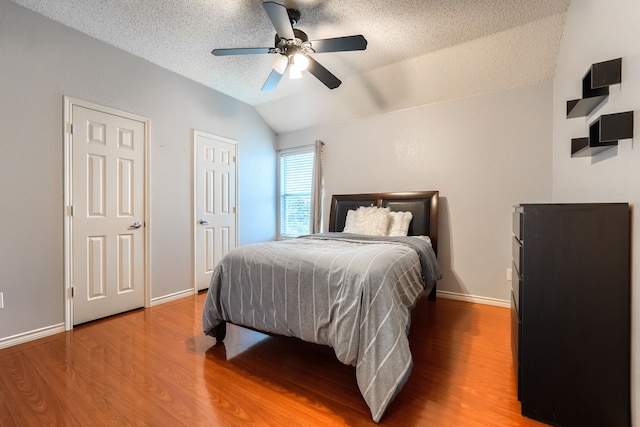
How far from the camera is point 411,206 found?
3.49 metres

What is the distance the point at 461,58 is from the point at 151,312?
168 inches

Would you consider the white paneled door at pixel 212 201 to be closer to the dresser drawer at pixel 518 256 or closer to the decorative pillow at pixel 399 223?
the decorative pillow at pixel 399 223

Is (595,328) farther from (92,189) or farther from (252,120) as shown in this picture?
(252,120)

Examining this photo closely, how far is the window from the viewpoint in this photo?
4.72 metres

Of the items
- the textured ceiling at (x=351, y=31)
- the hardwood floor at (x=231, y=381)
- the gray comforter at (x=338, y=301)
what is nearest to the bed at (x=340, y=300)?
the gray comforter at (x=338, y=301)

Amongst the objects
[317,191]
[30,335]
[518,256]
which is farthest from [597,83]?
[30,335]

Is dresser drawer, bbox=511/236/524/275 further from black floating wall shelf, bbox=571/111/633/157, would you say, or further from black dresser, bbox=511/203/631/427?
black floating wall shelf, bbox=571/111/633/157

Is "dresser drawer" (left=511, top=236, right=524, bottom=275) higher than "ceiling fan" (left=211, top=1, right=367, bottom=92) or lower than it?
lower

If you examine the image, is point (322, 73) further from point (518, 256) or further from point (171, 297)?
point (171, 297)

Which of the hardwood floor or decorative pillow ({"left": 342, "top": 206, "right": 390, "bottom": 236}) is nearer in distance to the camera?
the hardwood floor

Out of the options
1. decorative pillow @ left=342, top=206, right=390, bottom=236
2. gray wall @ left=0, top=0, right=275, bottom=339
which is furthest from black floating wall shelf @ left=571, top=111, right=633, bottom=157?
gray wall @ left=0, top=0, right=275, bottom=339

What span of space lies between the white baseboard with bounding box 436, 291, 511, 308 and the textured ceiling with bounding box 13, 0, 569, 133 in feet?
7.81

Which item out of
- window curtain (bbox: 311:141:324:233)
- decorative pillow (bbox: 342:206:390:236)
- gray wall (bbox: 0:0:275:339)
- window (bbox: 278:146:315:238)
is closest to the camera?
gray wall (bbox: 0:0:275:339)

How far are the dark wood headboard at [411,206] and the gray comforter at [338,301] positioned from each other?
109 cm
